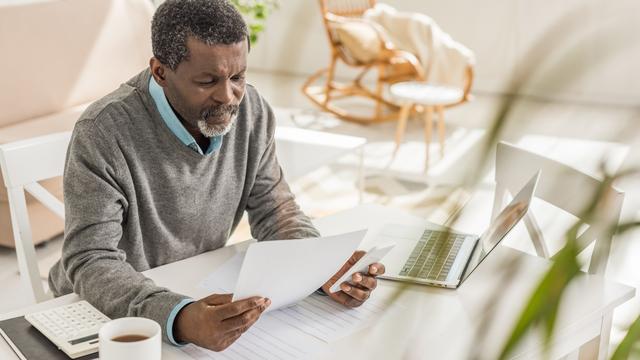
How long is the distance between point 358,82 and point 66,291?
12.9 feet

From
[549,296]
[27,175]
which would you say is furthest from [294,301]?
[549,296]

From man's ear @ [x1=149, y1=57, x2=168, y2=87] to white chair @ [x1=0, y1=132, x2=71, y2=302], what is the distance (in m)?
0.29

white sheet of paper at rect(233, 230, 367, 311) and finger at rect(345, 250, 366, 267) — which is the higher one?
white sheet of paper at rect(233, 230, 367, 311)

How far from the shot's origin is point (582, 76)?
0.24 metres

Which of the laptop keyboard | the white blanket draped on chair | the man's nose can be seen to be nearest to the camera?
the laptop keyboard

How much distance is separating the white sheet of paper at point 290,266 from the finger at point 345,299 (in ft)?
0.12

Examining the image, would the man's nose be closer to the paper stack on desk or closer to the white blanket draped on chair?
the paper stack on desk

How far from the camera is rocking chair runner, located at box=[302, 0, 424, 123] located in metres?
4.83

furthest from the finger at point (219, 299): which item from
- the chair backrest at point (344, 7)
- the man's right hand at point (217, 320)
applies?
the chair backrest at point (344, 7)

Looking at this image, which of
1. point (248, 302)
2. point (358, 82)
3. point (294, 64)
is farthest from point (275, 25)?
point (294, 64)

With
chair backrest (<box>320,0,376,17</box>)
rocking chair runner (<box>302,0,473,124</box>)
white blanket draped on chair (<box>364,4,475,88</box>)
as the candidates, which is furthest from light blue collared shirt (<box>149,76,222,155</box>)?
chair backrest (<box>320,0,376,17</box>)

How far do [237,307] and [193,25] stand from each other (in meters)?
0.56

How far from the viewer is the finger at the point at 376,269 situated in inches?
51.1

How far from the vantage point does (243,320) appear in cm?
111
